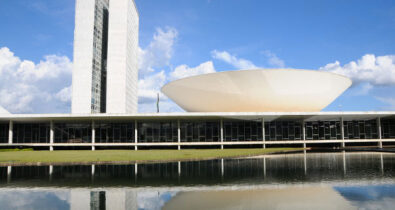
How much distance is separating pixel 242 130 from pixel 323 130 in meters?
10.1

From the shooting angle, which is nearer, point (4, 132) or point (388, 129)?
point (388, 129)

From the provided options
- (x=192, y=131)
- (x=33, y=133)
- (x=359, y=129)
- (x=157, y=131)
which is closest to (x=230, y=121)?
(x=192, y=131)

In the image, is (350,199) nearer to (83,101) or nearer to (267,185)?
(267,185)

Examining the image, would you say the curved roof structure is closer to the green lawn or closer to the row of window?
the row of window

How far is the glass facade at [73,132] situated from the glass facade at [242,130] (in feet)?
54.8

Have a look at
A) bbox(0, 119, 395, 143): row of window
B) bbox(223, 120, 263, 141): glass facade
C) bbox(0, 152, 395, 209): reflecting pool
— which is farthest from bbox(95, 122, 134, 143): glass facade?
bbox(0, 152, 395, 209): reflecting pool

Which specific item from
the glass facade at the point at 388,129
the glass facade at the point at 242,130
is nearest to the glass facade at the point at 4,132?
the glass facade at the point at 242,130

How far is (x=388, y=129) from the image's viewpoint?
37844 mm

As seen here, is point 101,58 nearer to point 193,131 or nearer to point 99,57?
point 99,57

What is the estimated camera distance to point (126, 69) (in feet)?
196

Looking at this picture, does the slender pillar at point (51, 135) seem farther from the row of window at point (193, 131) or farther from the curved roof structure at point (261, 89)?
the curved roof structure at point (261, 89)

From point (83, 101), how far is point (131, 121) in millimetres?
22457

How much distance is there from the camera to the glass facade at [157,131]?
36938 millimetres

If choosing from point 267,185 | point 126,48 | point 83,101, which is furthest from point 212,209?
point 126,48
